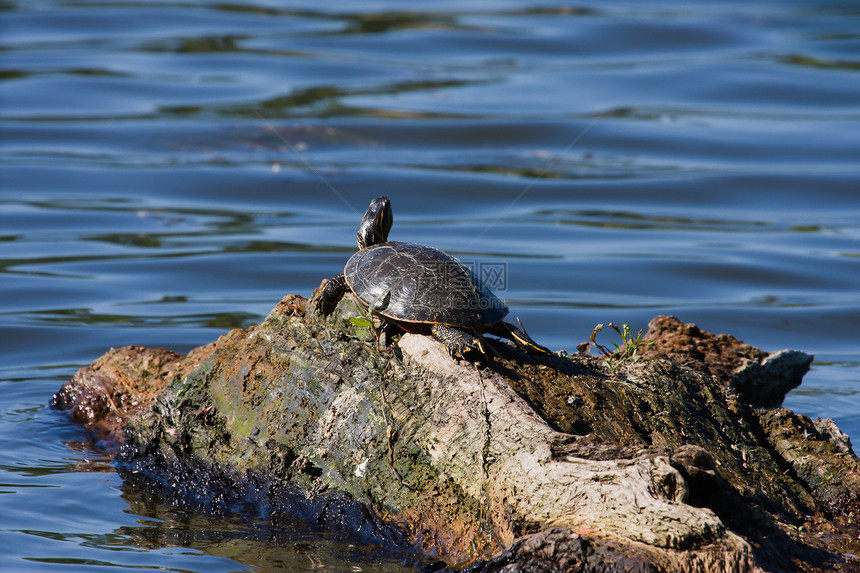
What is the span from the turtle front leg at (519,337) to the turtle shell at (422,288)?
6 centimetres

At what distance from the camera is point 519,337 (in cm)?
384

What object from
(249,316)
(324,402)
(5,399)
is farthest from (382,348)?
(249,316)

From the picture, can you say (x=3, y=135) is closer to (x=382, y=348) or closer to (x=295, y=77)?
(x=295, y=77)

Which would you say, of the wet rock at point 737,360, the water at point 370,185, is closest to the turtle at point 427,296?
the water at point 370,185

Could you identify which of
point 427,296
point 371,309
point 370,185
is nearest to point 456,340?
point 427,296

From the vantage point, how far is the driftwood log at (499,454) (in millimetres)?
2971

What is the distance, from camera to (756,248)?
953 cm

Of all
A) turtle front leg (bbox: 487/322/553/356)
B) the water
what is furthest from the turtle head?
the water

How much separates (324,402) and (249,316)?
3865 mm

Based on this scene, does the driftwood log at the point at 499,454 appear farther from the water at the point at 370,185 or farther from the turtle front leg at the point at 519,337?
the water at the point at 370,185

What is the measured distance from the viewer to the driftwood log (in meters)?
2.97

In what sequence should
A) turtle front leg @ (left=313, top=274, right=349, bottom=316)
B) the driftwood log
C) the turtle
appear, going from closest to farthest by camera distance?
the driftwood log
the turtle
turtle front leg @ (left=313, top=274, right=349, bottom=316)

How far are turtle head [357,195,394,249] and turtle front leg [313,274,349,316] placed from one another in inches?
29.3

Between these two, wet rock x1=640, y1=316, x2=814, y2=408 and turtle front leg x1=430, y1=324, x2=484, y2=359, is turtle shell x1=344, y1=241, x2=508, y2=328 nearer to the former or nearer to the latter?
turtle front leg x1=430, y1=324, x2=484, y2=359
